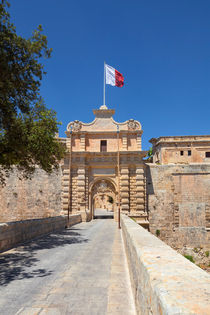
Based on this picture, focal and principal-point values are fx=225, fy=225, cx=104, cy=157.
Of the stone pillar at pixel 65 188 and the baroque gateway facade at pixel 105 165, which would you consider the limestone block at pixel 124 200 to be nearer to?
the baroque gateway facade at pixel 105 165

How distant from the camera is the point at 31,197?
26047 mm

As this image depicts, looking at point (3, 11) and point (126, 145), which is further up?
point (3, 11)

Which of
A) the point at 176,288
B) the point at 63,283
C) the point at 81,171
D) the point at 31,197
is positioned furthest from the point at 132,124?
the point at 176,288

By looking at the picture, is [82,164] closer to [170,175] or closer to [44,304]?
[170,175]

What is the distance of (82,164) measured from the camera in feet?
79.2

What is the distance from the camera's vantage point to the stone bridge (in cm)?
187

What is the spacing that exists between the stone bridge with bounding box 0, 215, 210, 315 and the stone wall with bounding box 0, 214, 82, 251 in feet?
1.02

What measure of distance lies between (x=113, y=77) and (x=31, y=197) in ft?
53.5

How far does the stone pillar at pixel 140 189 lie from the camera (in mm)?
23250

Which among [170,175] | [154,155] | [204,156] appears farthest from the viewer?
[154,155]

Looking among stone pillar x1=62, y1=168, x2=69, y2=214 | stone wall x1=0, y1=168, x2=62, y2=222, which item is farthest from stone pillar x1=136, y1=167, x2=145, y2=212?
stone wall x1=0, y1=168, x2=62, y2=222

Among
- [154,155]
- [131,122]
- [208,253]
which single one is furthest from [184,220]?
[154,155]

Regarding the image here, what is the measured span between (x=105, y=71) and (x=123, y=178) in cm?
1256

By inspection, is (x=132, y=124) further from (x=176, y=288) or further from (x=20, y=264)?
(x=176, y=288)
